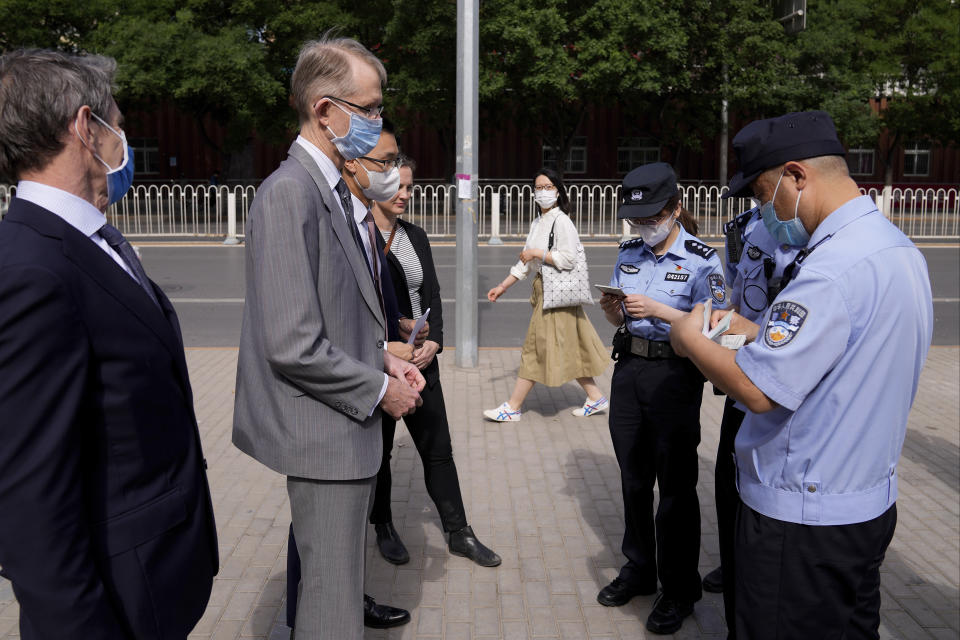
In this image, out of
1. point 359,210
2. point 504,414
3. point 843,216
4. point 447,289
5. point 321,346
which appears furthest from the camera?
point 447,289

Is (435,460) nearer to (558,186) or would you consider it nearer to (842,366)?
(842,366)

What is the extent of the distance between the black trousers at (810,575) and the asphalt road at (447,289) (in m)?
6.91

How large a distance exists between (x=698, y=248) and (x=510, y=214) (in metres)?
17.6

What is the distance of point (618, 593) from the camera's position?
151 inches

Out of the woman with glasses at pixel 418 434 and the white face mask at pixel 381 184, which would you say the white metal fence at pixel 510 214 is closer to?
the woman with glasses at pixel 418 434

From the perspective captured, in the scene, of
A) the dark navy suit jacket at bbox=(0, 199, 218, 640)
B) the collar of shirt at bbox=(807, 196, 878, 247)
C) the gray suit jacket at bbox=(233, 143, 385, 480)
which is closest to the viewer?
the dark navy suit jacket at bbox=(0, 199, 218, 640)

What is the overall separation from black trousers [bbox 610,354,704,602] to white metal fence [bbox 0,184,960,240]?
16566mm

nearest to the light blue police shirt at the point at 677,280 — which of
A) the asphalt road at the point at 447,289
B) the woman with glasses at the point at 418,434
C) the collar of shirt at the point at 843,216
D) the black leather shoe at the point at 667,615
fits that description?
the woman with glasses at the point at 418,434

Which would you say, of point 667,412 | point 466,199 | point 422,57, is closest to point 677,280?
point 667,412

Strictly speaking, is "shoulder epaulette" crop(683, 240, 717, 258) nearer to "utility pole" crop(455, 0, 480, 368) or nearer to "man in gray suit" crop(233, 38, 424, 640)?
"man in gray suit" crop(233, 38, 424, 640)

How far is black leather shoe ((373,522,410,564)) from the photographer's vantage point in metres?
4.22

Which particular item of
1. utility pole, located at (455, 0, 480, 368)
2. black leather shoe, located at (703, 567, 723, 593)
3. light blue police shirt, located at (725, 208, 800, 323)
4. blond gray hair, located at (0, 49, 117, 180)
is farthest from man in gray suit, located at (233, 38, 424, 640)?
utility pole, located at (455, 0, 480, 368)

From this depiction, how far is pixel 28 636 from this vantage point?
6.33ft

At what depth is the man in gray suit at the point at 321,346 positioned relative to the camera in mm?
2410
